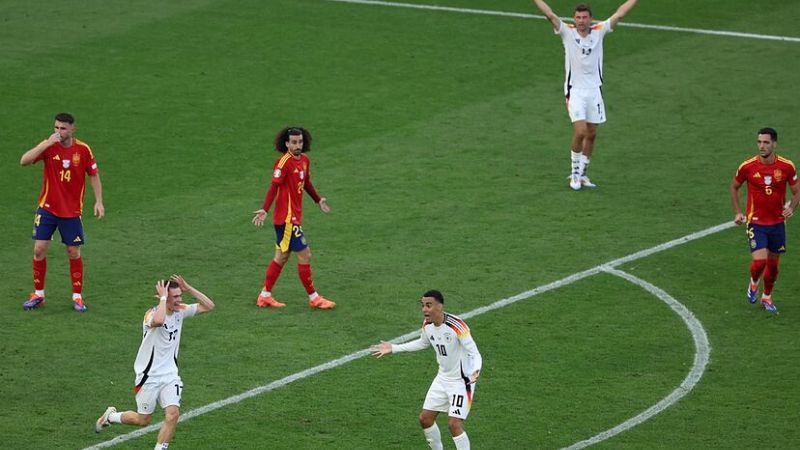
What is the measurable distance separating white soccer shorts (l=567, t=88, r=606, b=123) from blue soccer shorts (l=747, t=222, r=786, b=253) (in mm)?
5071

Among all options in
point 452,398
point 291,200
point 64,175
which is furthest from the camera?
point 291,200

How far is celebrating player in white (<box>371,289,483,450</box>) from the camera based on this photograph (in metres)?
14.1

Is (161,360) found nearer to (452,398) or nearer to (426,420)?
(426,420)

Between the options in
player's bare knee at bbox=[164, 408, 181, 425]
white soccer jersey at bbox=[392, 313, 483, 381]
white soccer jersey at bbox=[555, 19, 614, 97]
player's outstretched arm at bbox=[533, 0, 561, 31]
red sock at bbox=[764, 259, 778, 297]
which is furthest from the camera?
white soccer jersey at bbox=[555, 19, 614, 97]

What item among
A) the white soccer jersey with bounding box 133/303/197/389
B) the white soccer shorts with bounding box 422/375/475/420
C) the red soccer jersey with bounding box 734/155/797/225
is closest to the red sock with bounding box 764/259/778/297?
the red soccer jersey with bounding box 734/155/797/225

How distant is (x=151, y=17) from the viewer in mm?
31297

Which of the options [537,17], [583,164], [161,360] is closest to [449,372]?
[161,360]

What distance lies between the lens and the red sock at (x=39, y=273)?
59.5ft

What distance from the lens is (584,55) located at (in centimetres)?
2297

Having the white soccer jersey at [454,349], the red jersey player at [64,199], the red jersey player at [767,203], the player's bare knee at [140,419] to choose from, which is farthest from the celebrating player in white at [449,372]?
the red jersey player at [64,199]

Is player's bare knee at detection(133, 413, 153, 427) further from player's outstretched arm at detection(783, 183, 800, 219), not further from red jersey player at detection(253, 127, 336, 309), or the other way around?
player's outstretched arm at detection(783, 183, 800, 219)

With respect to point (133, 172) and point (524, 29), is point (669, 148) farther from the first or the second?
point (133, 172)

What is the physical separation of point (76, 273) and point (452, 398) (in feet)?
21.0

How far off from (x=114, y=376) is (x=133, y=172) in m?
7.64
